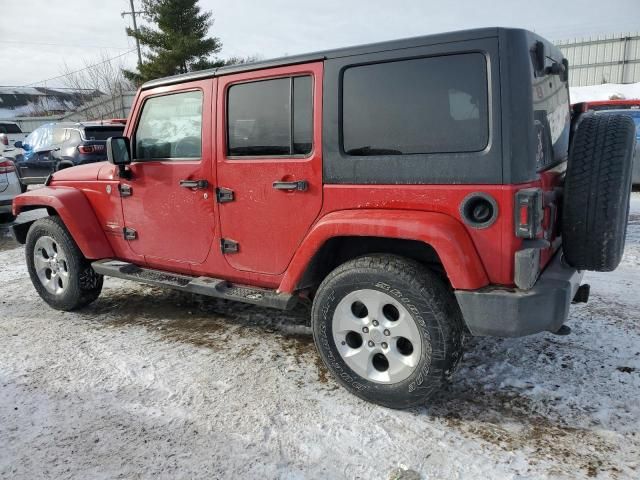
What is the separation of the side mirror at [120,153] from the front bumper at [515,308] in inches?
110

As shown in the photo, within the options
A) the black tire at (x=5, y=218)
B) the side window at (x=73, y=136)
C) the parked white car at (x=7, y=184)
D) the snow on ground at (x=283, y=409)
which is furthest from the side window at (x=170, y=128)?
the side window at (x=73, y=136)

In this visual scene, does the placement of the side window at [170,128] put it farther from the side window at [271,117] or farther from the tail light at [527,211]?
the tail light at [527,211]

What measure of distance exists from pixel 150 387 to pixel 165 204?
1.37 meters

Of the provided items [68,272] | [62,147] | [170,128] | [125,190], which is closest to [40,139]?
[62,147]

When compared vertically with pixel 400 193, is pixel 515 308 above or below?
below

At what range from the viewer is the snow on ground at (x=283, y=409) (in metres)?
2.31

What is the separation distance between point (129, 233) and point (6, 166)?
5.75 m

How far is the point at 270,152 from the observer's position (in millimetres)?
3117

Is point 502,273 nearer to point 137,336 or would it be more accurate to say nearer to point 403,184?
point 403,184

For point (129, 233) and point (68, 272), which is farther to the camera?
point (68, 272)

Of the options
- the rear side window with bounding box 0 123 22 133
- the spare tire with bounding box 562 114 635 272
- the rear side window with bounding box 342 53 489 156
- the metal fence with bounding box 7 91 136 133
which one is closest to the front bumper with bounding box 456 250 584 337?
the spare tire with bounding box 562 114 635 272

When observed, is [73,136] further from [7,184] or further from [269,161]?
[269,161]

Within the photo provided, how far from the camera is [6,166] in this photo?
8227 mm

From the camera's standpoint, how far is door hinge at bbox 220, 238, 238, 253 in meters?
3.38
